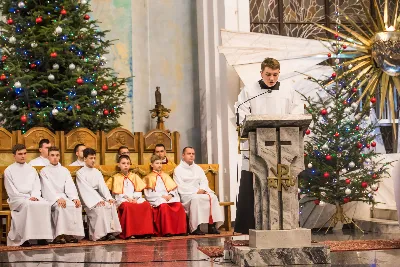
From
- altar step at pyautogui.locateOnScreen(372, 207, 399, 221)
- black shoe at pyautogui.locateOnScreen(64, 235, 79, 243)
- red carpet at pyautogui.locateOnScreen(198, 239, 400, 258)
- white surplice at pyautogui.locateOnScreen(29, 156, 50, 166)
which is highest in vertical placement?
white surplice at pyautogui.locateOnScreen(29, 156, 50, 166)

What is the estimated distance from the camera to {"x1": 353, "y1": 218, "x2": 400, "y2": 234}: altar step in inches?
401

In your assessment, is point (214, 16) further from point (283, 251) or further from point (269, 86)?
point (283, 251)

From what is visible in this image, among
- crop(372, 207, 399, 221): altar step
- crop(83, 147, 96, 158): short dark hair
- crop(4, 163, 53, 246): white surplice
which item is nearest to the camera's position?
crop(4, 163, 53, 246): white surplice

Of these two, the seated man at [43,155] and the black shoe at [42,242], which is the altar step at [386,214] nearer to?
the black shoe at [42,242]

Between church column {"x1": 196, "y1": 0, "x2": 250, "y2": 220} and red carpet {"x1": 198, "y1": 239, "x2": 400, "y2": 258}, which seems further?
church column {"x1": 196, "y1": 0, "x2": 250, "y2": 220}

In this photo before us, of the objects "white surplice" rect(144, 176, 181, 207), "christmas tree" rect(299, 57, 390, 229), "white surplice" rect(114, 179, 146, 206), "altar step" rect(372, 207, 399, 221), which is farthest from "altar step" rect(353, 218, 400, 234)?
"white surplice" rect(114, 179, 146, 206)

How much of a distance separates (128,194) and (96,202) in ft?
2.19

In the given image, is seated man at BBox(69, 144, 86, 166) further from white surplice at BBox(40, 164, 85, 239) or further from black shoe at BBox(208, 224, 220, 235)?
black shoe at BBox(208, 224, 220, 235)

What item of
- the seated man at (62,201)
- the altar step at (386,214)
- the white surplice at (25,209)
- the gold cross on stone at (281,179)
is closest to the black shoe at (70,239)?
the seated man at (62,201)

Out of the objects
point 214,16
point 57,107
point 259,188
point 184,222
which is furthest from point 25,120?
point 259,188

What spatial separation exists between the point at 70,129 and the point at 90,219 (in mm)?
2416

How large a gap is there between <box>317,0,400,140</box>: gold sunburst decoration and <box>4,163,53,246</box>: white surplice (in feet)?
18.6

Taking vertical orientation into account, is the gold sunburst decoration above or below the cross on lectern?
above

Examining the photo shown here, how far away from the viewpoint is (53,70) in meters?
12.2
